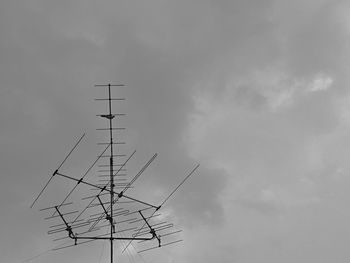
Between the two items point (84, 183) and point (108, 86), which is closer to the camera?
point (84, 183)

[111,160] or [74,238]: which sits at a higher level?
[111,160]

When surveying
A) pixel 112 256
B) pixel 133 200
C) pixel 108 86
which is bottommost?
pixel 112 256

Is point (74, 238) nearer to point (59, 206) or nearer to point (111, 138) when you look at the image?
point (59, 206)

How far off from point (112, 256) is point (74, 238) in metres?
2.41

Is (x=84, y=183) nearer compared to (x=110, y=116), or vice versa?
(x=84, y=183)

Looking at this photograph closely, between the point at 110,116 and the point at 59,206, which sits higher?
the point at 110,116

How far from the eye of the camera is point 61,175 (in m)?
43.2

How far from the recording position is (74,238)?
140 feet

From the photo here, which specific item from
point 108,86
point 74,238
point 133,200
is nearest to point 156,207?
point 133,200

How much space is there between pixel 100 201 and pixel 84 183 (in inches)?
65.6

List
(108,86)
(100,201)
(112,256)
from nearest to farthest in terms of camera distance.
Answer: (112,256) → (100,201) → (108,86)

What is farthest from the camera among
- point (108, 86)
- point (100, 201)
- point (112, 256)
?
point (108, 86)

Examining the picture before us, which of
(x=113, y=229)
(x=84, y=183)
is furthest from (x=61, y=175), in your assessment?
(x=113, y=229)

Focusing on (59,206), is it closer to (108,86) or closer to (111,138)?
(111,138)
